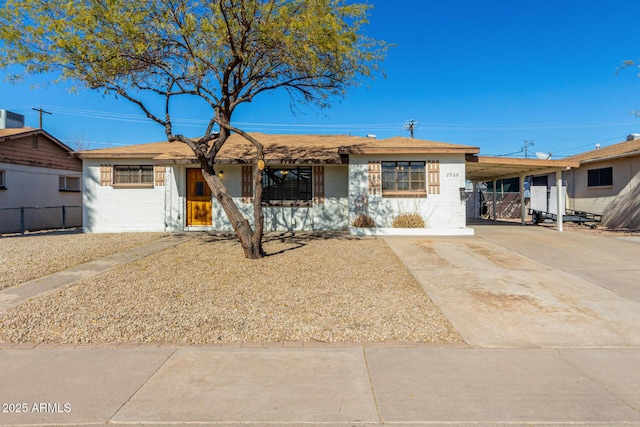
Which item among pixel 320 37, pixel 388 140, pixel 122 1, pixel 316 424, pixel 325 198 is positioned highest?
pixel 122 1

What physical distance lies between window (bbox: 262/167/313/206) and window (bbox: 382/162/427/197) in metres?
3.01

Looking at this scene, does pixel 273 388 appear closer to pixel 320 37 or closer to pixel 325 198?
pixel 320 37

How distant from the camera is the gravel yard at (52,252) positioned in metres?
7.88

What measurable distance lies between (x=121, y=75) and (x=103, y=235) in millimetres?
6706

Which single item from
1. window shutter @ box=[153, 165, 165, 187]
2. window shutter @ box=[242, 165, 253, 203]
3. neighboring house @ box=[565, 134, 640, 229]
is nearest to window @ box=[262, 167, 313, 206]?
window shutter @ box=[242, 165, 253, 203]

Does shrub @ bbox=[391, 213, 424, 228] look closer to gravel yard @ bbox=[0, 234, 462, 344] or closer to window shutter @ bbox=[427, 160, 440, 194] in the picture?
window shutter @ bbox=[427, 160, 440, 194]

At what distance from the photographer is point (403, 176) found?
13.9 m

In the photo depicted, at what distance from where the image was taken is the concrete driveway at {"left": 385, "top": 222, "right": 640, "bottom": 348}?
4570 millimetres

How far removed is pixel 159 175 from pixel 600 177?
20.7 metres

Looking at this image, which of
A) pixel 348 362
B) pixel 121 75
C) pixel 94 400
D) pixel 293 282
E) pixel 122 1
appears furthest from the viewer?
pixel 121 75

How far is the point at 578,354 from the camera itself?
3.99 meters

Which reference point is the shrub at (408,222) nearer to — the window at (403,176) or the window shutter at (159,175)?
the window at (403,176)

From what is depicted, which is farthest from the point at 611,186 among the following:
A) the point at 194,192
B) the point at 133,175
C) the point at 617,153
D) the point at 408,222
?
the point at 133,175

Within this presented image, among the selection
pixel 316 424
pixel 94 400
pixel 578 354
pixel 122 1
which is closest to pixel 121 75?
pixel 122 1
